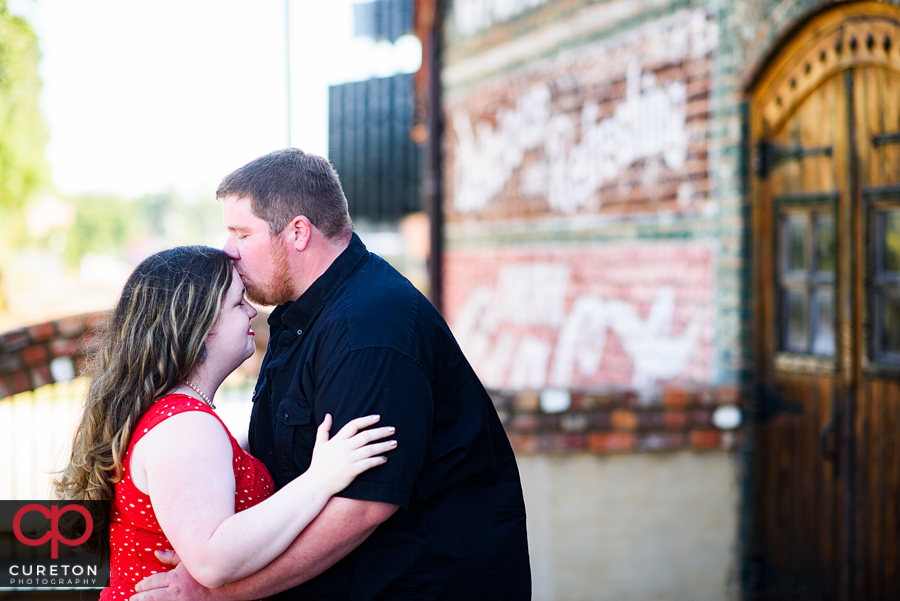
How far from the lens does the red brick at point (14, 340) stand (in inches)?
182

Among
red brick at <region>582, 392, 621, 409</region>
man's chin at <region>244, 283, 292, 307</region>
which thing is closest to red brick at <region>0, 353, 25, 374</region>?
man's chin at <region>244, 283, 292, 307</region>

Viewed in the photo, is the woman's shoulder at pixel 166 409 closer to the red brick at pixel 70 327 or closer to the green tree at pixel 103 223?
the red brick at pixel 70 327

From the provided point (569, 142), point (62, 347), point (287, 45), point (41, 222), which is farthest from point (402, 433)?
point (41, 222)

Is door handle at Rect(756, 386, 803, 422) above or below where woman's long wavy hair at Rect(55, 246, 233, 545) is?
below

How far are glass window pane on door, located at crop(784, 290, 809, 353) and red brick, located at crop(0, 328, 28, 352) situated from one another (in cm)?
437

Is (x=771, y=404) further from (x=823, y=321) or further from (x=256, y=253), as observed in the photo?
(x=256, y=253)

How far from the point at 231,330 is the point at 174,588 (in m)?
0.68

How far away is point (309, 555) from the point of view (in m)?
1.98

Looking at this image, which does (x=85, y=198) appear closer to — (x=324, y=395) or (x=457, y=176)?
(x=457, y=176)

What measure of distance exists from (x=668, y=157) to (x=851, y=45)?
1.65 m

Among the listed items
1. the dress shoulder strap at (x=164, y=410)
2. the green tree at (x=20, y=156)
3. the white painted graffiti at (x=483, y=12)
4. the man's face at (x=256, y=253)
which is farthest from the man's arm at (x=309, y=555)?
the green tree at (x=20, y=156)

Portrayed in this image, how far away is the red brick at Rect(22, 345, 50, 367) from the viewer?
15.4ft

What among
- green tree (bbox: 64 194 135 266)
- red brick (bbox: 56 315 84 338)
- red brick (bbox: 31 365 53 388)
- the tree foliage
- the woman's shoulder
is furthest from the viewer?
green tree (bbox: 64 194 135 266)

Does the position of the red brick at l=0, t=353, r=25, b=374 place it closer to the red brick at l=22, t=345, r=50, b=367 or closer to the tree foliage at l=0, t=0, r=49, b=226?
the red brick at l=22, t=345, r=50, b=367
